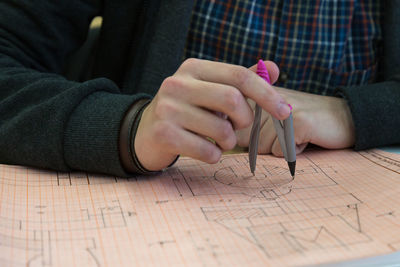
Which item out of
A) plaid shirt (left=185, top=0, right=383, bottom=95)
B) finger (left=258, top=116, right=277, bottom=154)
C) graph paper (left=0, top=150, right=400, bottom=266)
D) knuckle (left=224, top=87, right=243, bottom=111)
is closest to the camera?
graph paper (left=0, top=150, right=400, bottom=266)

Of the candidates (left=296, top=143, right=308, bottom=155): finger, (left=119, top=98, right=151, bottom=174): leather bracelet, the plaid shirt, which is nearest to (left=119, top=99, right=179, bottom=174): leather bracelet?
(left=119, top=98, right=151, bottom=174): leather bracelet

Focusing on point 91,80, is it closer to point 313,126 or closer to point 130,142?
point 130,142

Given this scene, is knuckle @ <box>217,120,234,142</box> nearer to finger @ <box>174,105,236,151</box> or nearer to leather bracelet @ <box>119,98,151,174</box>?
finger @ <box>174,105,236,151</box>

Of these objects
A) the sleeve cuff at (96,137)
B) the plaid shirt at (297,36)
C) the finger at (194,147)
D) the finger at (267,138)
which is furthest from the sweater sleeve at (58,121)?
→ the plaid shirt at (297,36)

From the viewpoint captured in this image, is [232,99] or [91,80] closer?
[232,99]

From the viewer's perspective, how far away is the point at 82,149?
0.65 metres

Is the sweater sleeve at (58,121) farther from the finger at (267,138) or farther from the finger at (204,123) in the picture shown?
the finger at (267,138)

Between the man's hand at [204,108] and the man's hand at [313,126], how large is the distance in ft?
0.52

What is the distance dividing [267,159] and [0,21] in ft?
1.96

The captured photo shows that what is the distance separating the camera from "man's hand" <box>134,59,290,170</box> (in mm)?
572

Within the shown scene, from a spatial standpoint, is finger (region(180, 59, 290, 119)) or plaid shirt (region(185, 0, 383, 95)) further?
plaid shirt (region(185, 0, 383, 95))

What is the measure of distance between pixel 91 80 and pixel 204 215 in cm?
32

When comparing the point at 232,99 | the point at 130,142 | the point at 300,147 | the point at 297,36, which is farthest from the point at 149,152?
the point at 297,36

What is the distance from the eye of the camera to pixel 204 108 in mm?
596
